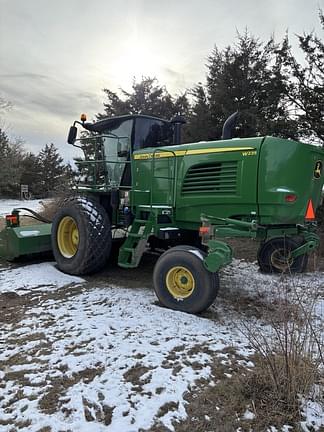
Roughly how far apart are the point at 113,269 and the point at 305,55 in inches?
295

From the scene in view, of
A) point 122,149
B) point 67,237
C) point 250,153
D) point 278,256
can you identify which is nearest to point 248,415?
point 250,153

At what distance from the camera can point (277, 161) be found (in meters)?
4.17

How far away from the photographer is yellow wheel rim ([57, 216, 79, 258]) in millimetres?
5770

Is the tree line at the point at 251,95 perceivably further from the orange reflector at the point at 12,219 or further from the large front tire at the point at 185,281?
the large front tire at the point at 185,281

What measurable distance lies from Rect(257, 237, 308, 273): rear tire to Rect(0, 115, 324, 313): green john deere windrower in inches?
0.7

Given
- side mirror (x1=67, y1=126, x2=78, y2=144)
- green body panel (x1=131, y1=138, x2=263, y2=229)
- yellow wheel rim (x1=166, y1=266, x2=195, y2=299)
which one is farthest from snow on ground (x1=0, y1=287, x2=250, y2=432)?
side mirror (x1=67, y1=126, x2=78, y2=144)

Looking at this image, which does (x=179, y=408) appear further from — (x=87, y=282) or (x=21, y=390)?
(x=87, y=282)

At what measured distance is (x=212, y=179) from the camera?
4.63 metres

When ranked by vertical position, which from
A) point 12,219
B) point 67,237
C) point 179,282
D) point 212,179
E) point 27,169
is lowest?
point 179,282

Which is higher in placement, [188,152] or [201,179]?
[188,152]

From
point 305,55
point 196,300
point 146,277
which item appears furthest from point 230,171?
point 305,55

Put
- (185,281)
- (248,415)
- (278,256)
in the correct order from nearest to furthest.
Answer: (248,415)
(185,281)
(278,256)

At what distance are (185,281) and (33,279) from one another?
2459 mm

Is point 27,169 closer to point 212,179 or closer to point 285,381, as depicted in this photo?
point 212,179
